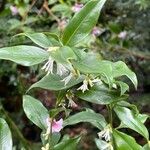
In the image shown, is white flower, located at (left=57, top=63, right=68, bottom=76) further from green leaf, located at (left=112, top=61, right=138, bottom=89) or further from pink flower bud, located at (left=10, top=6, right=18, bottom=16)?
pink flower bud, located at (left=10, top=6, right=18, bottom=16)

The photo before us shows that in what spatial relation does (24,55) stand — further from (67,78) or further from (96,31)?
(96,31)

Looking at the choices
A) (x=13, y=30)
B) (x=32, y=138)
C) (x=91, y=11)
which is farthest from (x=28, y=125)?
(x=91, y=11)

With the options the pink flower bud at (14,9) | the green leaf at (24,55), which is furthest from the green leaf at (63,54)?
the pink flower bud at (14,9)

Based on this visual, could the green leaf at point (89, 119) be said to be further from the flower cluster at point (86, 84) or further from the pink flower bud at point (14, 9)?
the pink flower bud at point (14, 9)

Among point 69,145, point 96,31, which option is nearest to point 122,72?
point 69,145

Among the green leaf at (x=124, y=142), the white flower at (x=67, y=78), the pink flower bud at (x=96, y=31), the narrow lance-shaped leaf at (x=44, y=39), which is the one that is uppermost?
the narrow lance-shaped leaf at (x=44, y=39)

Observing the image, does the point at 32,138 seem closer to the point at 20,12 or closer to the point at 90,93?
the point at 20,12

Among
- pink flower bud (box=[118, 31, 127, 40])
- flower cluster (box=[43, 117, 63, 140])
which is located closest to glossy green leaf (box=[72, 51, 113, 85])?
flower cluster (box=[43, 117, 63, 140])
